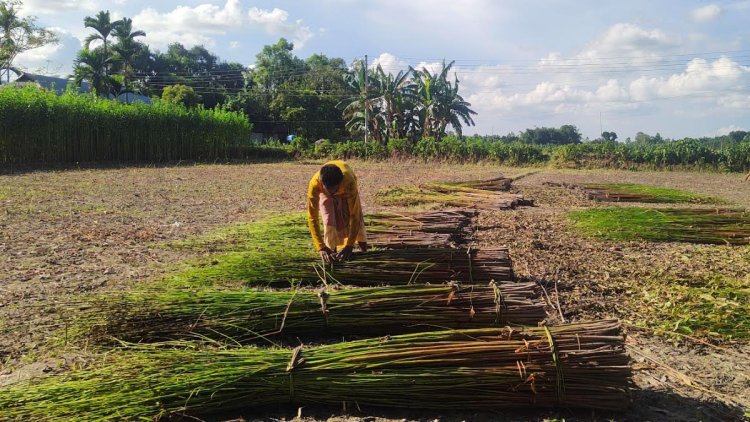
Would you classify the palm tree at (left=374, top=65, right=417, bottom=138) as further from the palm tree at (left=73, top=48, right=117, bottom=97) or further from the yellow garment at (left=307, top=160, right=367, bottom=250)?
the yellow garment at (left=307, top=160, right=367, bottom=250)

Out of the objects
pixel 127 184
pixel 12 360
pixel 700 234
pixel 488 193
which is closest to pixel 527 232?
pixel 700 234

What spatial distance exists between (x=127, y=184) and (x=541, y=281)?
13304 mm

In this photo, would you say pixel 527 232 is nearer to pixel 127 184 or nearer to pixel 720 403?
pixel 720 403

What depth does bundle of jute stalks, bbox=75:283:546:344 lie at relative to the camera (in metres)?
3.67

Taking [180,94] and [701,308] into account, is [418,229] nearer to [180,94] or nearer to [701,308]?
[701,308]

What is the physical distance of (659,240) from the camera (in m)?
7.43

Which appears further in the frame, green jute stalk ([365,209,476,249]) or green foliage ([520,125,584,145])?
green foliage ([520,125,584,145])

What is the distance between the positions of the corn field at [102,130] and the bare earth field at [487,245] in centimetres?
895

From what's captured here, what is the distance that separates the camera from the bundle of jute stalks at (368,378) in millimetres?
2824

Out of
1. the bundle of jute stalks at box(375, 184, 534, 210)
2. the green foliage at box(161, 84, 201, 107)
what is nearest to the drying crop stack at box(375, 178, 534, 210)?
the bundle of jute stalks at box(375, 184, 534, 210)

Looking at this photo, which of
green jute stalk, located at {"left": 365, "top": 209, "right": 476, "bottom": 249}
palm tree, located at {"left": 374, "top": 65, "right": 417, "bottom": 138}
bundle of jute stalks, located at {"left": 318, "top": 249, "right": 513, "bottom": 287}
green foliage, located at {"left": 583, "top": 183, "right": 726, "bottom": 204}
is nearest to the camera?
bundle of jute stalks, located at {"left": 318, "top": 249, "right": 513, "bottom": 287}

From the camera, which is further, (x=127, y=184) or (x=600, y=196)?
(x=127, y=184)

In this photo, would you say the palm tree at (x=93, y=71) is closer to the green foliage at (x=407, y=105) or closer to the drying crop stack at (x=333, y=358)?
the green foliage at (x=407, y=105)

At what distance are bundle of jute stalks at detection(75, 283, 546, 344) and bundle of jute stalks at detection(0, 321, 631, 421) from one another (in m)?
0.58
